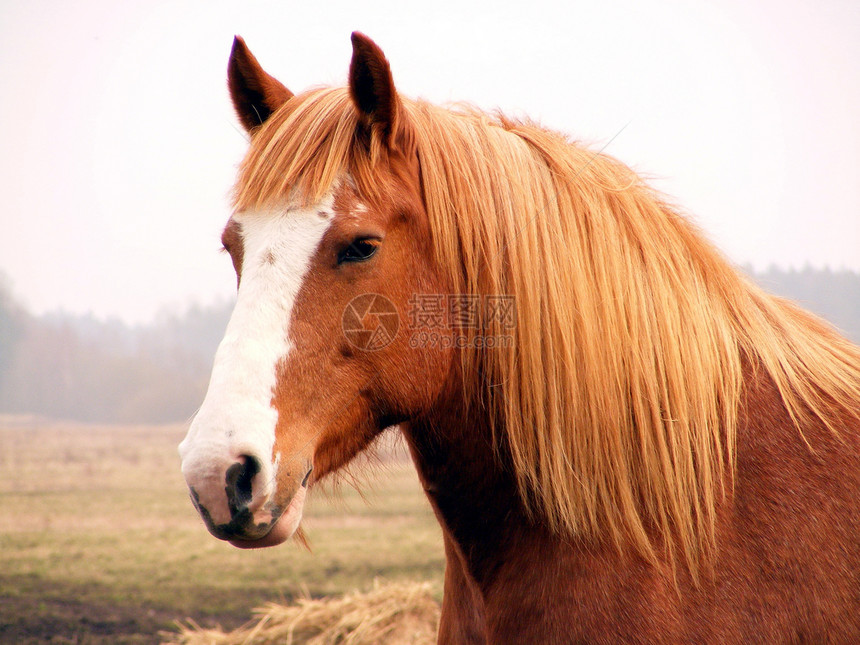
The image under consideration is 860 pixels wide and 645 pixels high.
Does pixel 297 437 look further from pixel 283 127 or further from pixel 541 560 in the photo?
pixel 283 127

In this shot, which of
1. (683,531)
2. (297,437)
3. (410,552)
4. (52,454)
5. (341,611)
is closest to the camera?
(297,437)

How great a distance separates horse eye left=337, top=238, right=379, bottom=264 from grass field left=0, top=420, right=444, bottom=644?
804mm

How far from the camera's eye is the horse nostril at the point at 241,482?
138cm

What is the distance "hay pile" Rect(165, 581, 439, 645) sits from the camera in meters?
4.23

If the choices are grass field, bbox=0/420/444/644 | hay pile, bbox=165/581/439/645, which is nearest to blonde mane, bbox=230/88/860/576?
grass field, bbox=0/420/444/644

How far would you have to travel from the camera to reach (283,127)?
5.98 ft

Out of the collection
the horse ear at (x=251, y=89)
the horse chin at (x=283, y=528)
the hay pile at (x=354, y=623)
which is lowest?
the hay pile at (x=354, y=623)

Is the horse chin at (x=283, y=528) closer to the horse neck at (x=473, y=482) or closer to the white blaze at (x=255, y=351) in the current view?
the white blaze at (x=255, y=351)

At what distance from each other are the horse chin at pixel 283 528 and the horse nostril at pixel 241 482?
0.11 m

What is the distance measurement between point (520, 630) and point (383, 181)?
4.29 ft

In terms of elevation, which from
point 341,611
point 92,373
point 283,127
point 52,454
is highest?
point 283,127

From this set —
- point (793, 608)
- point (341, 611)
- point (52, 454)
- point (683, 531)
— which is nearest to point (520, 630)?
point (683, 531)

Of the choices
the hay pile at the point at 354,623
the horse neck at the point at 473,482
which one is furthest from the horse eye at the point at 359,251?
the hay pile at the point at 354,623

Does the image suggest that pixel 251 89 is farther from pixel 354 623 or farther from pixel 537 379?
pixel 354 623
